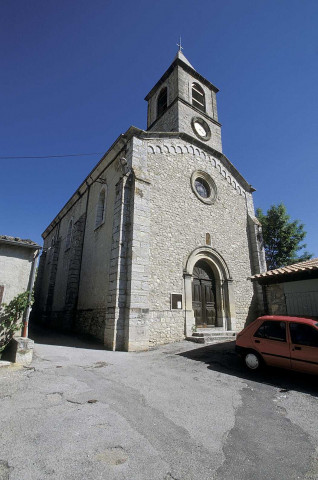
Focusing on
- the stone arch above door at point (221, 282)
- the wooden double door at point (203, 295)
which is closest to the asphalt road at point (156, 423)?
the wooden double door at point (203, 295)

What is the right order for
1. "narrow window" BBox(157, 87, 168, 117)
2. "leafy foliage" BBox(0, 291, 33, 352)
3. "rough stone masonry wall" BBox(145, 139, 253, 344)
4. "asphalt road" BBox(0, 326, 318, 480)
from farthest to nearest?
"narrow window" BBox(157, 87, 168, 117)
"rough stone masonry wall" BBox(145, 139, 253, 344)
"leafy foliage" BBox(0, 291, 33, 352)
"asphalt road" BBox(0, 326, 318, 480)

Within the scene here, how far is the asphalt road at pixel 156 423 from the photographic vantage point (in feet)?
7.73

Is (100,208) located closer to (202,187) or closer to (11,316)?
(202,187)

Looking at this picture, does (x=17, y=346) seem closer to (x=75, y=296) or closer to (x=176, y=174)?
(x=75, y=296)

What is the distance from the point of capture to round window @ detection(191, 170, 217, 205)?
1217 cm

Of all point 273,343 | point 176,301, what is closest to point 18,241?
point 176,301

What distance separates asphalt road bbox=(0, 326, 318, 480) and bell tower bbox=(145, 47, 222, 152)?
1192 centimetres

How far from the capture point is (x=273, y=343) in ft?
17.6

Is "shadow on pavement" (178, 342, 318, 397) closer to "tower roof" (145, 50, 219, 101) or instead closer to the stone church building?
the stone church building

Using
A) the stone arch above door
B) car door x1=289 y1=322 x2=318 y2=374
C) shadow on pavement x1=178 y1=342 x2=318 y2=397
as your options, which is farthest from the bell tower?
car door x1=289 y1=322 x2=318 y2=374

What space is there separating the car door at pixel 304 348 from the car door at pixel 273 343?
0.45 feet

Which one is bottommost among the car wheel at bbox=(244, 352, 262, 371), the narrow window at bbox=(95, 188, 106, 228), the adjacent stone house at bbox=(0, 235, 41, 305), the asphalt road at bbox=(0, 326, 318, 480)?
the asphalt road at bbox=(0, 326, 318, 480)

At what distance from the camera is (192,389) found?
4.62 m

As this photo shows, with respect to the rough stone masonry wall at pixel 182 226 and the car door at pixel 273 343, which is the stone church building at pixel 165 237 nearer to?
the rough stone masonry wall at pixel 182 226
